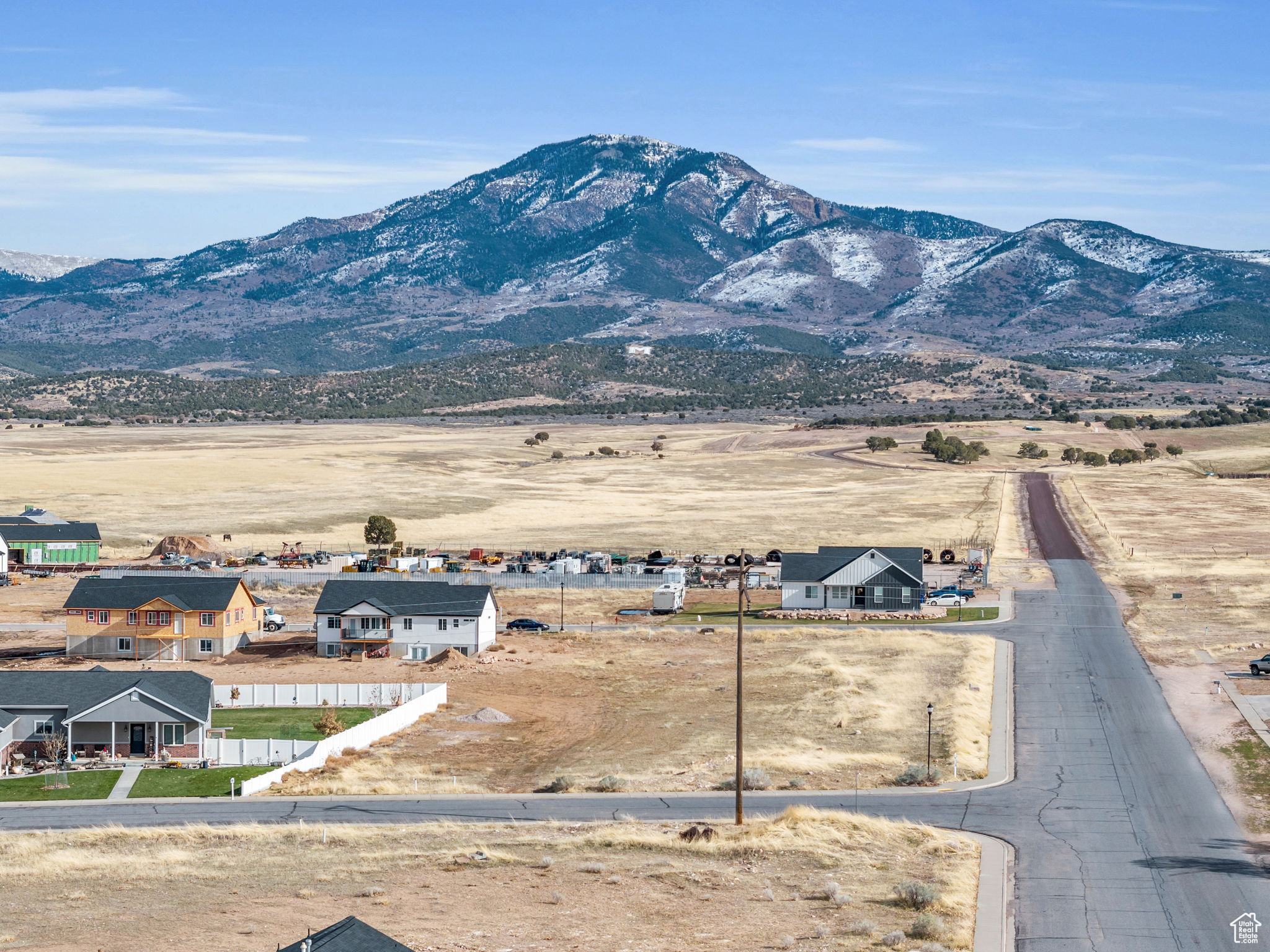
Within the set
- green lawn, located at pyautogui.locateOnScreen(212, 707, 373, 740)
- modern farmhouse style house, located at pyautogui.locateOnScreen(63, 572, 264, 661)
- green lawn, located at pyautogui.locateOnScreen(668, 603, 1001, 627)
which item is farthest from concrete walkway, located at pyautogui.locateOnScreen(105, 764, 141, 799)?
green lawn, located at pyautogui.locateOnScreen(668, 603, 1001, 627)

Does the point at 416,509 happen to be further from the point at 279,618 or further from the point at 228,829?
the point at 228,829

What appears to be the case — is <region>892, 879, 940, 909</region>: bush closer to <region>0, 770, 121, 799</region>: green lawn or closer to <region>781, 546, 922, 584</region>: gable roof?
<region>0, 770, 121, 799</region>: green lawn

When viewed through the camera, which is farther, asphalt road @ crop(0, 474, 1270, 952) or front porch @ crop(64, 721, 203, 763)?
front porch @ crop(64, 721, 203, 763)

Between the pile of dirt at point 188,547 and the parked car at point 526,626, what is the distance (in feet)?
121

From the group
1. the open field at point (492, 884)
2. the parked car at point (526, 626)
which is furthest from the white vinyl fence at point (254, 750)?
the parked car at point (526, 626)

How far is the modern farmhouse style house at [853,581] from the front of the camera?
294 ft

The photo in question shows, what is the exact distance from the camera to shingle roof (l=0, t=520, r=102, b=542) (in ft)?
359

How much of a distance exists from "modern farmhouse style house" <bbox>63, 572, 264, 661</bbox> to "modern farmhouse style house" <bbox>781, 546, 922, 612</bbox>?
3309 cm

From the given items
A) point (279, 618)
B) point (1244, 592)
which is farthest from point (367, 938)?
point (1244, 592)

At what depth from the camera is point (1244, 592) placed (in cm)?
9312

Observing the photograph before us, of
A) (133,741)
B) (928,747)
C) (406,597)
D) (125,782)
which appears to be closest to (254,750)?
(125,782)

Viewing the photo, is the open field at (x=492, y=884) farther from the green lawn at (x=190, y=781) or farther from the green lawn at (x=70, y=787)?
the green lawn at (x=70, y=787)

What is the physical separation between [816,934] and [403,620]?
49.8m

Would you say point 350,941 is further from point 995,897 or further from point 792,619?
point 792,619
